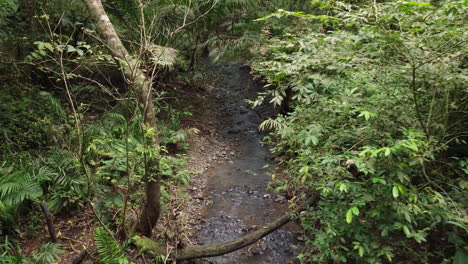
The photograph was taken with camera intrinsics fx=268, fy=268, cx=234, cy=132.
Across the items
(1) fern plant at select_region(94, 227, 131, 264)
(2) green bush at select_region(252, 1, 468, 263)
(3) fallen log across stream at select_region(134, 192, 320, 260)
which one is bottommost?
(3) fallen log across stream at select_region(134, 192, 320, 260)

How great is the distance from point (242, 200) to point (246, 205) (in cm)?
17

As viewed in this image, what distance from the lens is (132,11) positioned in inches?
249

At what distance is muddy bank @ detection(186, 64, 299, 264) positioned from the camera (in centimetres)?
388

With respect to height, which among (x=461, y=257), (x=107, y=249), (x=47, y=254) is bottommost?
(x=47, y=254)

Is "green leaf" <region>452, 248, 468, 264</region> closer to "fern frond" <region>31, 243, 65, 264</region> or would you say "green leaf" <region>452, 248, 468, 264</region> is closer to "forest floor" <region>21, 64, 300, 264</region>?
"forest floor" <region>21, 64, 300, 264</region>

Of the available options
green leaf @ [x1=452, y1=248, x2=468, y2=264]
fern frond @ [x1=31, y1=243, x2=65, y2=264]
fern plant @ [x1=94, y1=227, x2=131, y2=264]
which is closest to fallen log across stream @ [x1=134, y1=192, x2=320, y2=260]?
fern plant @ [x1=94, y1=227, x2=131, y2=264]

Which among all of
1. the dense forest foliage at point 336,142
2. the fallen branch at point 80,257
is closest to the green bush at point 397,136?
the dense forest foliage at point 336,142

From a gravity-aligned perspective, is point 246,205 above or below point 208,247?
below

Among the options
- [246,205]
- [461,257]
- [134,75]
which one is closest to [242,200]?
[246,205]

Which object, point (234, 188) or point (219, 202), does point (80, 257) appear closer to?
point (219, 202)

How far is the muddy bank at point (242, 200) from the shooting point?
388 cm

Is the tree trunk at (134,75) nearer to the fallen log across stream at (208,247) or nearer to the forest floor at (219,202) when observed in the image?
the fallen log across stream at (208,247)

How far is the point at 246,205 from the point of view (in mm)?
4953

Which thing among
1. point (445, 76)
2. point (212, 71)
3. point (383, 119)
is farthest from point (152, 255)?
point (212, 71)
